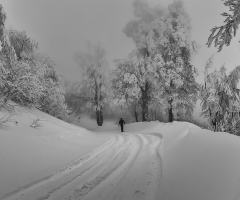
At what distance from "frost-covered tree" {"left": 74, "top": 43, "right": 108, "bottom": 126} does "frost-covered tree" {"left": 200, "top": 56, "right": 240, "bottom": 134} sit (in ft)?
49.6

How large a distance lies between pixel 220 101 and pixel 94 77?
58.3ft

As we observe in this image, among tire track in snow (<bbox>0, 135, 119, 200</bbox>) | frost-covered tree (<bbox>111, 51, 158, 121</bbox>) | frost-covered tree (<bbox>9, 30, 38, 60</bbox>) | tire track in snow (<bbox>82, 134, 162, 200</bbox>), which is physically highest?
frost-covered tree (<bbox>9, 30, 38, 60</bbox>)

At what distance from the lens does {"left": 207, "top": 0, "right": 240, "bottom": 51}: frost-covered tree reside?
2.84 meters

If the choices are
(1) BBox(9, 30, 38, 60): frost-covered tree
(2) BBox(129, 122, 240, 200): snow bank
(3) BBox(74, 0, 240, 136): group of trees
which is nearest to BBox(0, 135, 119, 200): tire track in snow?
(2) BBox(129, 122, 240, 200): snow bank

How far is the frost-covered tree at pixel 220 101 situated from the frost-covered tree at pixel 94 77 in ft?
49.6

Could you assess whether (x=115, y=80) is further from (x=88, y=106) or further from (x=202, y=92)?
(x=202, y=92)

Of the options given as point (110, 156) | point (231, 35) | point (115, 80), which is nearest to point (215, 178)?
point (231, 35)

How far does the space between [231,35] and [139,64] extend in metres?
16.0

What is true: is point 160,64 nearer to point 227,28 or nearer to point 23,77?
point 23,77

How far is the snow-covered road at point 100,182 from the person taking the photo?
10.4ft

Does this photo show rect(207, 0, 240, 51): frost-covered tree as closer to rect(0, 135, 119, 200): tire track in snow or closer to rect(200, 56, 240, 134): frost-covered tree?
rect(0, 135, 119, 200): tire track in snow

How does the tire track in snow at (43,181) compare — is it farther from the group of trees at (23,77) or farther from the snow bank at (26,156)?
the group of trees at (23,77)

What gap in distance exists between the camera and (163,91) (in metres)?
15.2

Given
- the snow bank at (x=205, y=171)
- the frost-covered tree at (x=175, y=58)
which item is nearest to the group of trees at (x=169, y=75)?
the frost-covered tree at (x=175, y=58)
